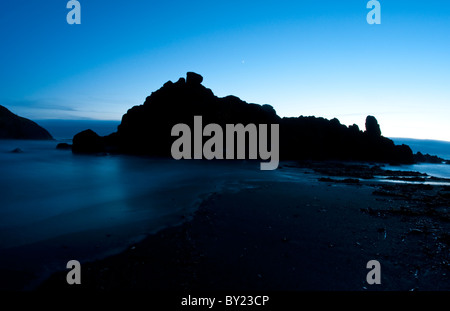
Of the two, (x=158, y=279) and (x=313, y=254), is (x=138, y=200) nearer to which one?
(x=158, y=279)

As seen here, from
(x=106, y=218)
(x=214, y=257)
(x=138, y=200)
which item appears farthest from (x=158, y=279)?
(x=138, y=200)

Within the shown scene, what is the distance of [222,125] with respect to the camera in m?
51.6

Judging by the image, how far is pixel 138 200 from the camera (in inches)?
506

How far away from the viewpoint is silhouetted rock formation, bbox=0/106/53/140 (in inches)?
3757

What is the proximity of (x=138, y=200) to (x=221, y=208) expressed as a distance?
201 inches

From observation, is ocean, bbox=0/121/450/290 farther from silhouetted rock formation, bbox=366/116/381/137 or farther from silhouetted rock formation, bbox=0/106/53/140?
silhouetted rock formation, bbox=0/106/53/140

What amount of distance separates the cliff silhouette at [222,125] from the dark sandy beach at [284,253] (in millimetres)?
39518

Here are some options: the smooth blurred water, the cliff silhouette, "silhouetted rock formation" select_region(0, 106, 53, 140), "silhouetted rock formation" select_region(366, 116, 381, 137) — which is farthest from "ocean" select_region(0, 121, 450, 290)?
"silhouetted rock formation" select_region(0, 106, 53, 140)

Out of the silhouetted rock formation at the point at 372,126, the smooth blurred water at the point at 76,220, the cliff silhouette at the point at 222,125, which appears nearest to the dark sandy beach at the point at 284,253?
the smooth blurred water at the point at 76,220

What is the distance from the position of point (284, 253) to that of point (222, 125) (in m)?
46.3

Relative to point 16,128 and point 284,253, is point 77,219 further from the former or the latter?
point 16,128

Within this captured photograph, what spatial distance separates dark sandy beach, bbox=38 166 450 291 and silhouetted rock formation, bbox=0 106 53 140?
405 feet
